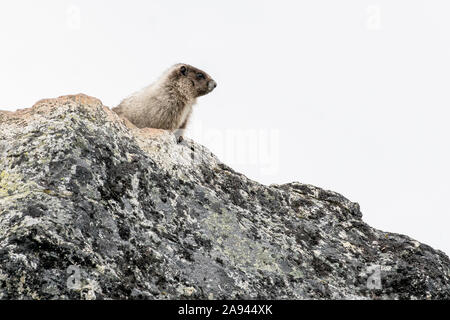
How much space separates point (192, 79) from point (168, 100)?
121 cm

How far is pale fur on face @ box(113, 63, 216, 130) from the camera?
1033 cm

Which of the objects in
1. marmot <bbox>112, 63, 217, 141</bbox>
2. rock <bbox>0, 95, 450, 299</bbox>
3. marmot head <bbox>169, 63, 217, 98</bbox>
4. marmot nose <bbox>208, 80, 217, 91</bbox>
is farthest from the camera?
marmot nose <bbox>208, 80, 217, 91</bbox>

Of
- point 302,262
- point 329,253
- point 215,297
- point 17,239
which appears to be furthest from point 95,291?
point 329,253

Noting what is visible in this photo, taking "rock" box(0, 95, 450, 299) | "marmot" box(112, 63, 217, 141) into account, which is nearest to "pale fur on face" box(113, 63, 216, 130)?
"marmot" box(112, 63, 217, 141)

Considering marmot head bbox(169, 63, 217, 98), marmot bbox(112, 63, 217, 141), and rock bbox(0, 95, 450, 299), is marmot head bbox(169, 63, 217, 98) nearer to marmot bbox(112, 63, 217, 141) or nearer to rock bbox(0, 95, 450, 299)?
marmot bbox(112, 63, 217, 141)

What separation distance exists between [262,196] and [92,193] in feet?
8.17

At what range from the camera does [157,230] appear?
17.2 ft

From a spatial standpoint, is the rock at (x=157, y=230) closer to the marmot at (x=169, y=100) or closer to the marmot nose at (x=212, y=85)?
the marmot at (x=169, y=100)

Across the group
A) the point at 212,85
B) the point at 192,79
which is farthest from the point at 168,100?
the point at 212,85

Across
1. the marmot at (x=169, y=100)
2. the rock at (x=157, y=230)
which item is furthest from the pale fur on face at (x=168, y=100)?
the rock at (x=157, y=230)

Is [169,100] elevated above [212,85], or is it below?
below

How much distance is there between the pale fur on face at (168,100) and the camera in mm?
10328

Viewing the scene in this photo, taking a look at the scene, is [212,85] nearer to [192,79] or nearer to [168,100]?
[192,79]
